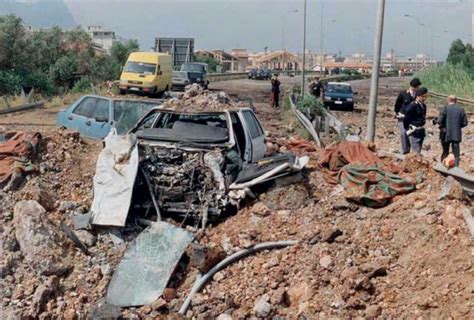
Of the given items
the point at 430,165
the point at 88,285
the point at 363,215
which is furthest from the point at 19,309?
the point at 430,165

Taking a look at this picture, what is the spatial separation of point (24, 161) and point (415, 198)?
5.59 m

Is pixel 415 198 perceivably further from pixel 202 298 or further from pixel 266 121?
pixel 266 121

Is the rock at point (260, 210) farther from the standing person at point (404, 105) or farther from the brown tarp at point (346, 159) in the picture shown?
the standing person at point (404, 105)

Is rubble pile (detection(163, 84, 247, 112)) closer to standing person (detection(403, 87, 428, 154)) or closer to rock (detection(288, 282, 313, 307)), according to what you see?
standing person (detection(403, 87, 428, 154))

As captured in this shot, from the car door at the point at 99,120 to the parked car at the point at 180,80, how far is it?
23336 millimetres

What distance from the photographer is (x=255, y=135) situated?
32.1 feet

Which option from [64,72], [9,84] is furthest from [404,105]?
[64,72]

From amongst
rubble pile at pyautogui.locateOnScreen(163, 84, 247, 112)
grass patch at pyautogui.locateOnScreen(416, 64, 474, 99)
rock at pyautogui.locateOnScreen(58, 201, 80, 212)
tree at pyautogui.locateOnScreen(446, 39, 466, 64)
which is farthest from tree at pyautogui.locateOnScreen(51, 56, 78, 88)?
tree at pyautogui.locateOnScreen(446, 39, 466, 64)

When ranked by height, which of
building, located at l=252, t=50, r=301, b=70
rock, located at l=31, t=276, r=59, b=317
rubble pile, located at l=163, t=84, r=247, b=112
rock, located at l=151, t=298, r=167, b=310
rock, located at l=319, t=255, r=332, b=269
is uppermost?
rubble pile, located at l=163, t=84, r=247, b=112

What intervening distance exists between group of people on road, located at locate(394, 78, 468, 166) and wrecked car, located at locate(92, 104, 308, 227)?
3468mm

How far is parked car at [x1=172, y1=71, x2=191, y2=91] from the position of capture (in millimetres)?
37062

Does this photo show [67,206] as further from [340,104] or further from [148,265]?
[340,104]

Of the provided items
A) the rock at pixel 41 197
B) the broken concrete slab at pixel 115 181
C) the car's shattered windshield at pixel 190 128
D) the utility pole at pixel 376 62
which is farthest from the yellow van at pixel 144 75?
the rock at pixel 41 197

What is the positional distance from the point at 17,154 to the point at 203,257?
13.0ft
